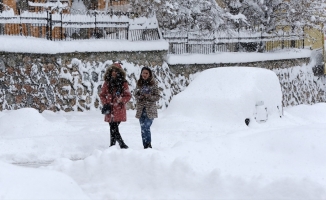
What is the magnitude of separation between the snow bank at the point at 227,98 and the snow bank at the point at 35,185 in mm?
6574

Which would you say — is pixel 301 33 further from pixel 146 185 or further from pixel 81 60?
pixel 146 185

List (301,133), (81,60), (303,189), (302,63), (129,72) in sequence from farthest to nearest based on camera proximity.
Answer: (302,63) → (129,72) → (81,60) → (301,133) → (303,189)

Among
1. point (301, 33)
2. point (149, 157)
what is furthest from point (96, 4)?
point (149, 157)

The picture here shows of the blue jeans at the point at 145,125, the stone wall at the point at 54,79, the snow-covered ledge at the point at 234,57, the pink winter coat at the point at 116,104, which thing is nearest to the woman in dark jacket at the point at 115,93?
the pink winter coat at the point at 116,104

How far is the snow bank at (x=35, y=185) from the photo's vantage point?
6.13 metres

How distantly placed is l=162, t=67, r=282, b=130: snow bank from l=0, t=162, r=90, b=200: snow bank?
6.57m

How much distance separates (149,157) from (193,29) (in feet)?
50.0

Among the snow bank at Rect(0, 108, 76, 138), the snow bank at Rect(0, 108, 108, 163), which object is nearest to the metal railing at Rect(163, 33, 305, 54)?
the snow bank at Rect(0, 108, 108, 163)

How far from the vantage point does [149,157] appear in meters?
7.66

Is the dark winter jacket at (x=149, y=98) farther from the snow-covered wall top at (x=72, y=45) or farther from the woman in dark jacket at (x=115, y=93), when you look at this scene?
the snow-covered wall top at (x=72, y=45)

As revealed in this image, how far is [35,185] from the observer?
647 centimetres

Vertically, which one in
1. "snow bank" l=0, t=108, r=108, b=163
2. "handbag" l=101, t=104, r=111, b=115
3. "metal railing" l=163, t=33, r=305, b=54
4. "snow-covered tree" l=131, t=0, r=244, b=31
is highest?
"snow-covered tree" l=131, t=0, r=244, b=31

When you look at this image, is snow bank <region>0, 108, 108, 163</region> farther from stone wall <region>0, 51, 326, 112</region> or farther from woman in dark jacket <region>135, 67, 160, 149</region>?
stone wall <region>0, 51, 326, 112</region>

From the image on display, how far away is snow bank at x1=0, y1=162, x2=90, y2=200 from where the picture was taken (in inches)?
241
